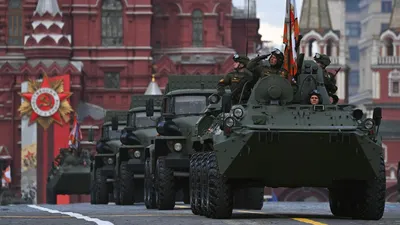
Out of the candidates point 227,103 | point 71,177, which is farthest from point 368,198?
point 71,177

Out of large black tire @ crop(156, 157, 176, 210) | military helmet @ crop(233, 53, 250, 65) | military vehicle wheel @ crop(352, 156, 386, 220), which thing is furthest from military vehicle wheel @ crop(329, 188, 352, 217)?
large black tire @ crop(156, 157, 176, 210)

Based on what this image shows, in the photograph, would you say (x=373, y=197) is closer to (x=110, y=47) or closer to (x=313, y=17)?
(x=110, y=47)

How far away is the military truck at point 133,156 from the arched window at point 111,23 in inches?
2356

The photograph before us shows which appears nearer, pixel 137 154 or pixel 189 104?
pixel 189 104

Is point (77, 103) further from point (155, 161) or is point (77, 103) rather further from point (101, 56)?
point (155, 161)

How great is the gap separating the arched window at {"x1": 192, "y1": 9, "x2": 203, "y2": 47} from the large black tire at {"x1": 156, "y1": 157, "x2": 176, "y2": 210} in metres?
71.3

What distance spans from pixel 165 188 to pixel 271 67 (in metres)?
6.84

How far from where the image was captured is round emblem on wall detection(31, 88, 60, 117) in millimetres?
98938

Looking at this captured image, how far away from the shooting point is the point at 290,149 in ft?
80.7

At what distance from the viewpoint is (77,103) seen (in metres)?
102

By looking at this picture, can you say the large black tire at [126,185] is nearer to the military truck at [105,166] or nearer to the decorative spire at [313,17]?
the military truck at [105,166]

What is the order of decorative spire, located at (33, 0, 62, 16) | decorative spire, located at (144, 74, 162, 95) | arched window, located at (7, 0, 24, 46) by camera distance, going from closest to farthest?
decorative spire, located at (144, 74, 162, 95), decorative spire, located at (33, 0, 62, 16), arched window, located at (7, 0, 24, 46)

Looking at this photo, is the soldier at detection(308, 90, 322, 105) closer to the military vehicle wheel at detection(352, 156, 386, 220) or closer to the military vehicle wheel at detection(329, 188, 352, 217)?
the military vehicle wheel at detection(352, 156, 386, 220)

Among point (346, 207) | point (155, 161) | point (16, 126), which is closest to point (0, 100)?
point (16, 126)
